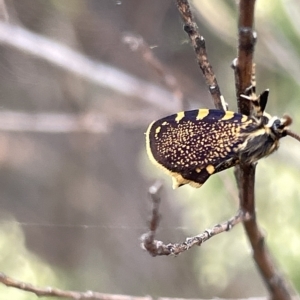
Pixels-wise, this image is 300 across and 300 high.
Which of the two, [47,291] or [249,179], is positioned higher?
[249,179]

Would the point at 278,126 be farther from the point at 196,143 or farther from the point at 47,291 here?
the point at 47,291

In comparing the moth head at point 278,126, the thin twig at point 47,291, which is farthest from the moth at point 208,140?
the thin twig at point 47,291

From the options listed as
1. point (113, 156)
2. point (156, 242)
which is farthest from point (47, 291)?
point (113, 156)

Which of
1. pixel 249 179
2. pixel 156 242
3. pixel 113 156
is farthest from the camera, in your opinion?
pixel 113 156

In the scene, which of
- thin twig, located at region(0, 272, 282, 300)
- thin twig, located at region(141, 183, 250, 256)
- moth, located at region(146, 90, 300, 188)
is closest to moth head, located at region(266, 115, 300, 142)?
moth, located at region(146, 90, 300, 188)

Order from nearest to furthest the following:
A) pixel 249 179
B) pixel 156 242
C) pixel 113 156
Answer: pixel 156 242 → pixel 249 179 → pixel 113 156

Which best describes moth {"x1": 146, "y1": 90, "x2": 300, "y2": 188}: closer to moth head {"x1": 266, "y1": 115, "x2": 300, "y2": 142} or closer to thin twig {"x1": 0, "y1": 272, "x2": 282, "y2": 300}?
moth head {"x1": 266, "y1": 115, "x2": 300, "y2": 142}

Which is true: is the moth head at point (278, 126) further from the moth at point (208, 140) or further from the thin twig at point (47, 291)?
the thin twig at point (47, 291)
